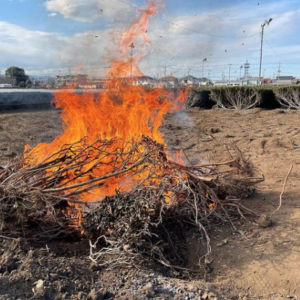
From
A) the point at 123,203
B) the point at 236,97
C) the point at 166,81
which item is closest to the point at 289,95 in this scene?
the point at 236,97

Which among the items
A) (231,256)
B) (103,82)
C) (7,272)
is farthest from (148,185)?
(103,82)

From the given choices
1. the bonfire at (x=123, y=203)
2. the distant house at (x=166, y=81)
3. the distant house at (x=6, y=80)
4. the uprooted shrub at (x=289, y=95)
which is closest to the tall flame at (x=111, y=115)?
the bonfire at (x=123, y=203)

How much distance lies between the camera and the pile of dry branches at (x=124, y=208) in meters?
3.44

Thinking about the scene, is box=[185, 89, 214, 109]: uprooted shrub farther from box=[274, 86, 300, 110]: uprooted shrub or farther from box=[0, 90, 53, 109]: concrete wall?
box=[0, 90, 53, 109]: concrete wall

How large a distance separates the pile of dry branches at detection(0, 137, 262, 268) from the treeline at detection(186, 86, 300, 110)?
17888 mm

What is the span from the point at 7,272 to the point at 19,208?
3.10ft

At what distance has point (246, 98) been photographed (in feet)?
71.8

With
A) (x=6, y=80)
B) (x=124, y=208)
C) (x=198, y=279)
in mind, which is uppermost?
(x=6, y=80)

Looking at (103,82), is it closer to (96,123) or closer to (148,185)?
(96,123)

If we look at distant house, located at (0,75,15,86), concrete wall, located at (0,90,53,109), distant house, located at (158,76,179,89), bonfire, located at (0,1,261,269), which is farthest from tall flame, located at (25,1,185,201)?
distant house, located at (0,75,15,86)

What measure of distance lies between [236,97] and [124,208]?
2014 cm

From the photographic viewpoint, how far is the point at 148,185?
4.02m

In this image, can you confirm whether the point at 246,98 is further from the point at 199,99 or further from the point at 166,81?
the point at 166,81

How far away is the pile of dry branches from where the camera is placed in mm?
3443
